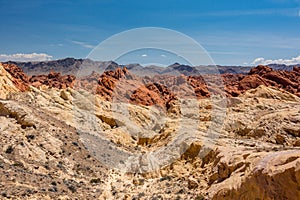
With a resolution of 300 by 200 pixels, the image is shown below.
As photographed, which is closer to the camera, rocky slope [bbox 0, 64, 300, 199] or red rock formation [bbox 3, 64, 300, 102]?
rocky slope [bbox 0, 64, 300, 199]

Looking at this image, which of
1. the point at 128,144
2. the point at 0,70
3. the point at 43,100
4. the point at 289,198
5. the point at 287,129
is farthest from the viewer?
the point at 0,70

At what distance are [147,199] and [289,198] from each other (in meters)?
10.3

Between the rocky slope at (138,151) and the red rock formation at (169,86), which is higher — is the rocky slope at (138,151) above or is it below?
below

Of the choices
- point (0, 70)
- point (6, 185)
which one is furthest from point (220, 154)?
point (0, 70)

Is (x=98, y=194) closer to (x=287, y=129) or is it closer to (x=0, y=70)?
(x=287, y=129)

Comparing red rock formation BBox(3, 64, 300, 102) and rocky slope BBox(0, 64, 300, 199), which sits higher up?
red rock formation BBox(3, 64, 300, 102)

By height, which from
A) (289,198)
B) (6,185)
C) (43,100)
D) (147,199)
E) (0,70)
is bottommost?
(147,199)

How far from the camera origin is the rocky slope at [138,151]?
1494 cm

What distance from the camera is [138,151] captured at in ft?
106

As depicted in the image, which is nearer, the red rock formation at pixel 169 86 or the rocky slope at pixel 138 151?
the rocky slope at pixel 138 151

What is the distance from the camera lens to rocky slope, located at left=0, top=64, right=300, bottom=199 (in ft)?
49.0

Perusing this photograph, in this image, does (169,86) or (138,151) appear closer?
(138,151)

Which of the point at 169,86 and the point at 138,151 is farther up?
the point at 169,86

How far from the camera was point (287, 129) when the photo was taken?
31281 mm
